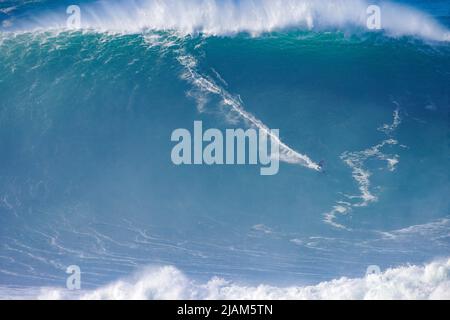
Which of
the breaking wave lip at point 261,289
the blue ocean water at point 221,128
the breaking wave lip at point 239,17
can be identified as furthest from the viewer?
the breaking wave lip at point 239,17

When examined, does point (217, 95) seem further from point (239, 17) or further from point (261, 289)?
point (261, 289)

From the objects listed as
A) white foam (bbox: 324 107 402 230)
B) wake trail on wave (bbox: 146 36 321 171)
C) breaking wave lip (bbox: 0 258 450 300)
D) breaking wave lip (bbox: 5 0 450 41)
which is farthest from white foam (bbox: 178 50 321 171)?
breaking wave lip (bbox: 0 258 450 300)

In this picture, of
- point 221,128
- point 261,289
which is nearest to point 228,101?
point 221,128

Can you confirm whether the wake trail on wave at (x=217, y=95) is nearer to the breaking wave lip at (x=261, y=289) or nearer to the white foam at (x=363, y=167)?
the white foam at (x=363, y=167)

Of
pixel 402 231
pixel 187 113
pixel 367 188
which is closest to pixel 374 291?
pixel 402 231

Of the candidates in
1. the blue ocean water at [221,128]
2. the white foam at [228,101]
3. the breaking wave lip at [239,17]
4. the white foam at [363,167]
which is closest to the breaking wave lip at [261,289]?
the blue ocean water at [221,128]

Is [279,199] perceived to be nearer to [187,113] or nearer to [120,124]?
[187,113]
